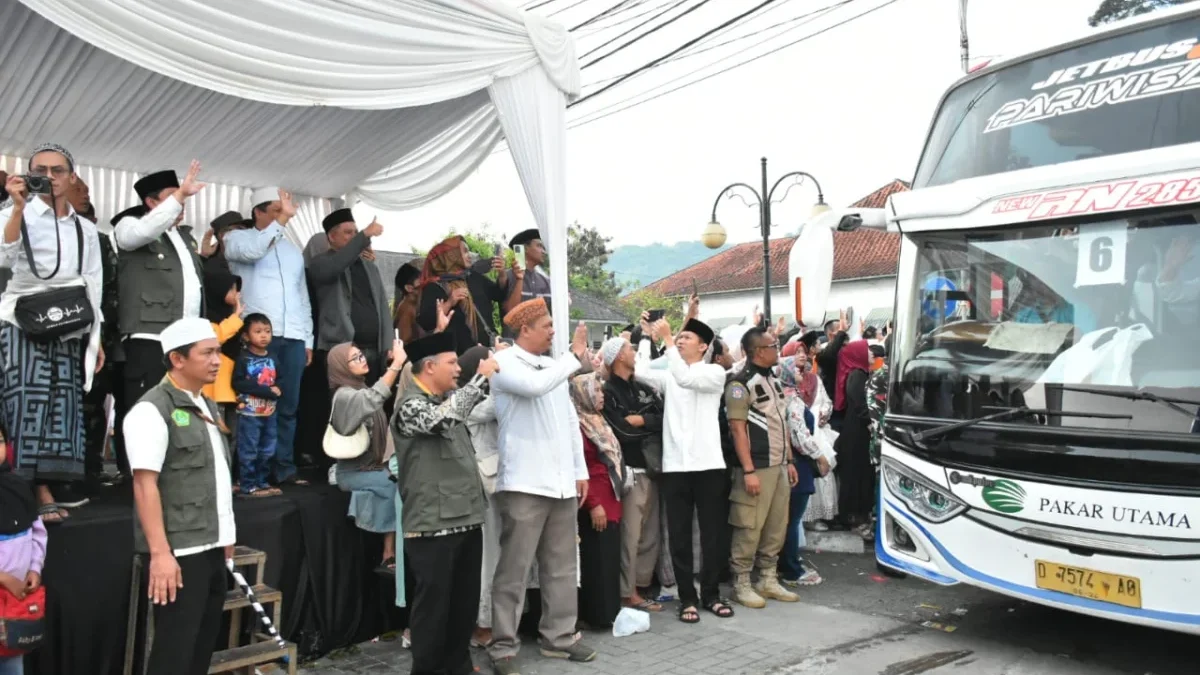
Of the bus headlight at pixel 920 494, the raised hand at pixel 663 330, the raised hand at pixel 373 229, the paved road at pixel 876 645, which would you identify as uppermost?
the raised hand at pixel 373 229

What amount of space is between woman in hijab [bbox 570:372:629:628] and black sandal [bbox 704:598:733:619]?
765 mm

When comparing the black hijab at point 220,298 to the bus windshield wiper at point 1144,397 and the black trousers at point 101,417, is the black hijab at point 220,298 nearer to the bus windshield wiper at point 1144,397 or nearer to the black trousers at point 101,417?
the black trousers at point 101,417

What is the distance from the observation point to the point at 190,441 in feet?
13.1

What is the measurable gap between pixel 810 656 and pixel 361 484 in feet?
9.79

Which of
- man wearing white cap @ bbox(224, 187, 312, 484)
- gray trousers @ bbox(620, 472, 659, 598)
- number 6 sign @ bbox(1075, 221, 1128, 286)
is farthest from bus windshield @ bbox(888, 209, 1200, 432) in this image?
man wearing white cap @ bbox(224, 187, 312, 484)

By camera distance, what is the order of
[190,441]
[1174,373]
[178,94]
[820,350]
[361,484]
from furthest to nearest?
[820,350] → [178,94] → [361,484] → [1174,373] → [190,441]

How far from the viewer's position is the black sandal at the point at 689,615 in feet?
21.8

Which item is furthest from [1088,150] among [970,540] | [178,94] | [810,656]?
[178,94]

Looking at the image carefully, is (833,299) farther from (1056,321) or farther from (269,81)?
(269,81)

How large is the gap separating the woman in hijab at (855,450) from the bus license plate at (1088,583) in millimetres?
4134

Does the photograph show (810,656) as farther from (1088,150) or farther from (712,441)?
(1088,150)

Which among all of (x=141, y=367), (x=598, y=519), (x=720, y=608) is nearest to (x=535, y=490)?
(x=598, y=519)

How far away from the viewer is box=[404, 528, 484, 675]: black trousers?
4.90 metres

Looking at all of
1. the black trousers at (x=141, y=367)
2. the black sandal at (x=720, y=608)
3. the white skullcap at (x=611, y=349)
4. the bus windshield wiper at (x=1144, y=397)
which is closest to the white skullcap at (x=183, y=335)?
the black trousers at (x=141, y=367)
